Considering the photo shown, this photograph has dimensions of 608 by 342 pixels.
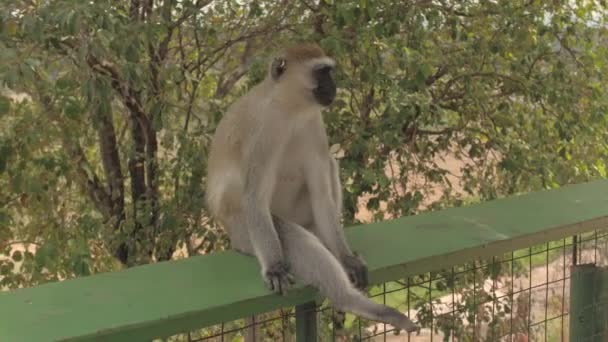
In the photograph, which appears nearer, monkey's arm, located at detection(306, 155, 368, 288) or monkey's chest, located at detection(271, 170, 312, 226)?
monkey's arm, located at detection(306, 155, 368, 288)

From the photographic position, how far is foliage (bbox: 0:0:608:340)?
453 cm

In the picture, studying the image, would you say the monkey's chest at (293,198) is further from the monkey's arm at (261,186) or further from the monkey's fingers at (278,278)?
the monkey's fingers at (278,278)

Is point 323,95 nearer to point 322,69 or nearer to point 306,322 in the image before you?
point 322,69

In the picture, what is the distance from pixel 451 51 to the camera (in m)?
6.01

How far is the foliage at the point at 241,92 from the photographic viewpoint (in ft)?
14.9

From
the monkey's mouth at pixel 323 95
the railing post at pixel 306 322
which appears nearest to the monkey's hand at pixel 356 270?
the railing post at pixel 306 322

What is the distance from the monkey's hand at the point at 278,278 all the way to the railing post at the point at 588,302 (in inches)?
48.6

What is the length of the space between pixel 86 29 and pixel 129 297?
2612mm

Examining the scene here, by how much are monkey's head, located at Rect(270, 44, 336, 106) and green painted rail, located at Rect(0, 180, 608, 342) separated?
2.34ft

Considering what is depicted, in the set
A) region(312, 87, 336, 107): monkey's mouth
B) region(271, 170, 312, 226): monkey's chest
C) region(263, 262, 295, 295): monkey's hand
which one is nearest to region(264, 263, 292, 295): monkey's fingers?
region(263, 262, 295, 295): monkey's hand

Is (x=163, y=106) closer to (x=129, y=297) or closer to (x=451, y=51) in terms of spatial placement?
(x=451, y=51)

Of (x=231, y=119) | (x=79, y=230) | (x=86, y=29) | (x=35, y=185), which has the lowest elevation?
(x=79, y=230)

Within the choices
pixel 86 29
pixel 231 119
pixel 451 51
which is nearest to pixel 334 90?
pixel 231 119

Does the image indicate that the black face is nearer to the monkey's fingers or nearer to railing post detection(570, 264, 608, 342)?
the monkey's fingers
